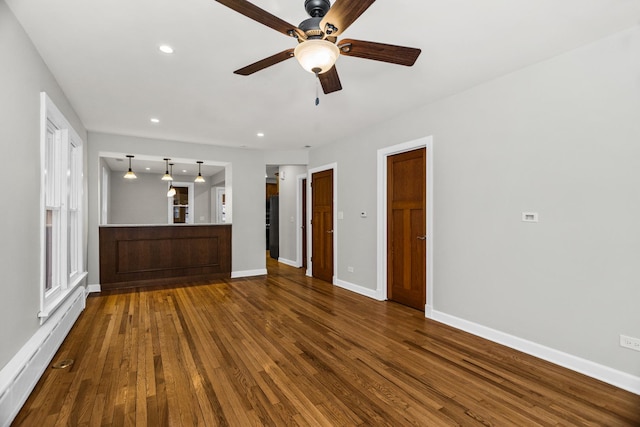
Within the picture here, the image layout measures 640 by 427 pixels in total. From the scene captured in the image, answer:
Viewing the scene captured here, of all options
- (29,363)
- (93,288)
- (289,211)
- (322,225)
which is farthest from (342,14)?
(289,211)

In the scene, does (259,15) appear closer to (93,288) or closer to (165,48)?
(165,48)

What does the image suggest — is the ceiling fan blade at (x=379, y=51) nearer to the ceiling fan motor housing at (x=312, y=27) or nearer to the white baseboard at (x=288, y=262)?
the ceiling fan motor housing at (x=312, y=27)

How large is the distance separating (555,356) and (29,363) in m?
4.04

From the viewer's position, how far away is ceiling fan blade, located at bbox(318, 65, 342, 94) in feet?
7.11

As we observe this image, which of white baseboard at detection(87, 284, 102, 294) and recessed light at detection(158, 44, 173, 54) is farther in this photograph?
white baseboard at detection(87, 284, 102, 294)

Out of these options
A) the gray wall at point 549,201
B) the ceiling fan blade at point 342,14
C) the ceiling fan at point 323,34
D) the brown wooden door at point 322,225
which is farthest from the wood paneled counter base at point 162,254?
the ceiling fan blade at point 342,14

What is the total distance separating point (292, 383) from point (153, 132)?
176 inches

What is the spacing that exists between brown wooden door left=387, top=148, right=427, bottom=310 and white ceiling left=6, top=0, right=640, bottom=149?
0.77 meters

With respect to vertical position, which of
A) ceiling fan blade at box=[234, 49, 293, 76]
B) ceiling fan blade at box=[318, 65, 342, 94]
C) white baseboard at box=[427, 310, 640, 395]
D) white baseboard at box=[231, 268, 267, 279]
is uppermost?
ceiling fan blade at box=[234, 49, 293, 76]

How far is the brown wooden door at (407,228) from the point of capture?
157 inches

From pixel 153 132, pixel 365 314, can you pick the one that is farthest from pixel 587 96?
pixel 153 132

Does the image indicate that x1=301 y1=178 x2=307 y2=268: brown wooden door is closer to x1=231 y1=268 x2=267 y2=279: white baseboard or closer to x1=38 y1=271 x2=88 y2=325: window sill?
x1=231 y1=268 x2=267 y2=279: white baseboard

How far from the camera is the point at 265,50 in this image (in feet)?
8.37

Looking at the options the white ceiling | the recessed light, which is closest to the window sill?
the white ceiling
